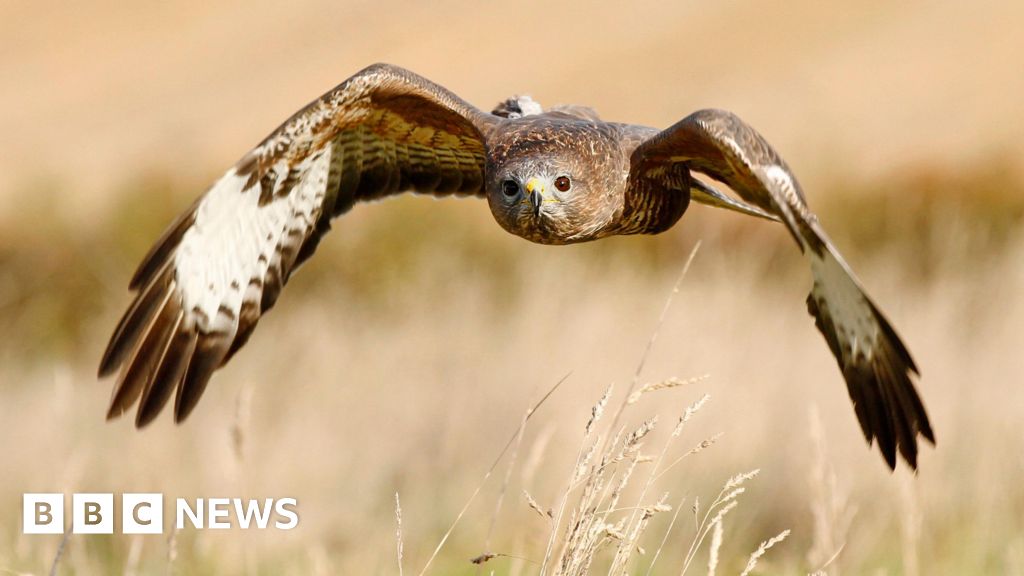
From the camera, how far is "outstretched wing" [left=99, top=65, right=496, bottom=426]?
4938 millimetres

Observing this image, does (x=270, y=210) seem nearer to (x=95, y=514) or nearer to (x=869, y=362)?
(x=869, y=362)

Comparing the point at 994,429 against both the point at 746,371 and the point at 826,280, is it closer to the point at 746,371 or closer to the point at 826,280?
the point at 746,371

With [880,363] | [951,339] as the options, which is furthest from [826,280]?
[951,339]

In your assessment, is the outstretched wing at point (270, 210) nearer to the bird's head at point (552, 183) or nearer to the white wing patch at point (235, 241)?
the white wing patch at point (235, 241)

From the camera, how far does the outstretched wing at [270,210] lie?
4938 millimetres

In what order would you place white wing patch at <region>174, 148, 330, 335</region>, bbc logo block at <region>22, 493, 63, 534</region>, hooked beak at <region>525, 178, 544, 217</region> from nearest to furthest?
hooked beak at <region>525, 178, 544, 217</region>
white wing patch at <region>174, 148, 330, 335</region>
bbc logo block at <region>22, 493, 63, 534</region>

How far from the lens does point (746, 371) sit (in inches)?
382

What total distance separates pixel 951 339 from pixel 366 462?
4.28m

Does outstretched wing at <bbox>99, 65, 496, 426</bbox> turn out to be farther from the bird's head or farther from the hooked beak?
the hooked beak

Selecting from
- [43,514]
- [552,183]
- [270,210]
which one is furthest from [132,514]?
[552,183]

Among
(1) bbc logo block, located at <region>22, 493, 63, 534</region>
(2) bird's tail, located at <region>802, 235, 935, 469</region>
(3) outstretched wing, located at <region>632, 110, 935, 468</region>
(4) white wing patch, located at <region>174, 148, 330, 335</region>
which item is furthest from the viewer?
(1) bbc logo block, located at <region>22, 493, 63, 534</region>

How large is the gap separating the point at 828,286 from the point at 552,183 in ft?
3.08

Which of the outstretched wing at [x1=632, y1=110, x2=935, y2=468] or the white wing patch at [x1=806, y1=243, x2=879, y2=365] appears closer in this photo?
the outstretched wing at [x1=632, y1=110, x2=935, y2=468]

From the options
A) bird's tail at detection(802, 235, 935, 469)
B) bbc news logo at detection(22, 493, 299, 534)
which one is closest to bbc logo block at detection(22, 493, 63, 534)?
bbc news logo at detection(22, 493, 299, 534)
